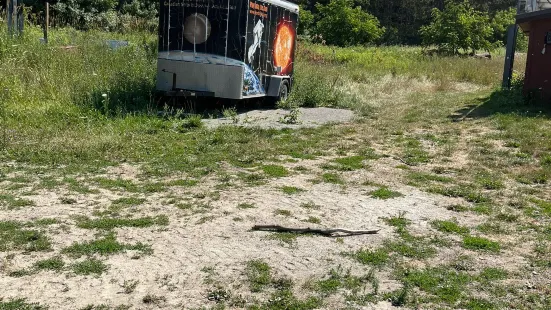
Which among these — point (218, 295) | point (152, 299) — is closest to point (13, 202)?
point (152, 299)

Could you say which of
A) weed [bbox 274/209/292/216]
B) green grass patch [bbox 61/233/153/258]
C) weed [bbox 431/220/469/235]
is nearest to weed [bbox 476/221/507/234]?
weed [bbox 431/220/469/235]

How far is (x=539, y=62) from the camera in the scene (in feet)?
49.9

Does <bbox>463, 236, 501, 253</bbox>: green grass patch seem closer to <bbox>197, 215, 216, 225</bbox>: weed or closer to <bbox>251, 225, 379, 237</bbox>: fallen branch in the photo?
<bbox>251, 225, 379, 237</bbox>: fallen branch

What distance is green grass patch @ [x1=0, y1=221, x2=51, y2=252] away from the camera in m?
5.10

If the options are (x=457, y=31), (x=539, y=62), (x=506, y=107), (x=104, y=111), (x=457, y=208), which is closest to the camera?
(x=457, y=208)

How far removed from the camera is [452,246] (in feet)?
18.3

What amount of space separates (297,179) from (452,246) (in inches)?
107

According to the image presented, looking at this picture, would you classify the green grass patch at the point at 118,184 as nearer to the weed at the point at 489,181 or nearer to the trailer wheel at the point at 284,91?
the weed at the point at 489,181

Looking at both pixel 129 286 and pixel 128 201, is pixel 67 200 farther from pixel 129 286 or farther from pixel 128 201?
pixel 129 286

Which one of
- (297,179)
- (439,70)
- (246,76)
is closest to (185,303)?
(297,179)

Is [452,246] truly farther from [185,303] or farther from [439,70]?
[439,70]

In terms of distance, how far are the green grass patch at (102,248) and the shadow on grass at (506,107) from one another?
31.4 ft

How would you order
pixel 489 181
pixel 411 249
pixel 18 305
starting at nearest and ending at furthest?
pixel 18 305 → pixel 411 249 → pixel 489 181

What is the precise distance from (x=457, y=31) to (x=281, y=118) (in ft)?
80.6
